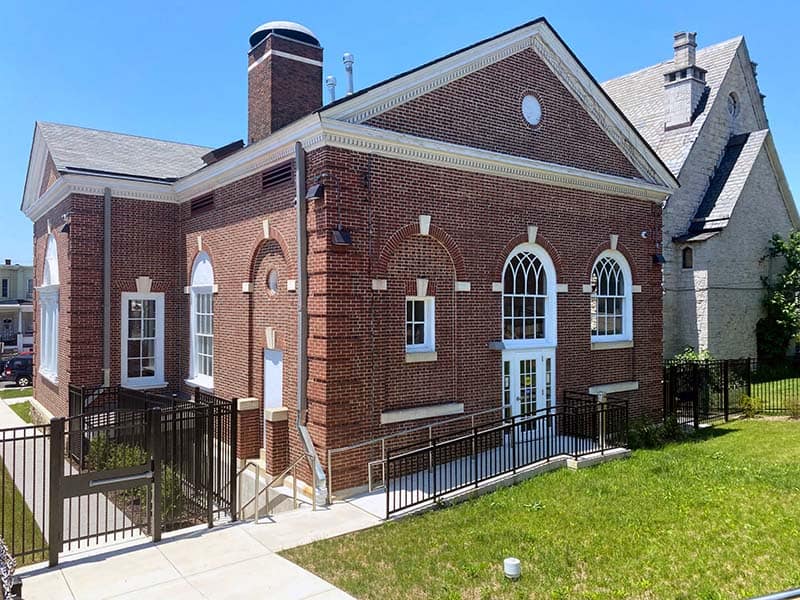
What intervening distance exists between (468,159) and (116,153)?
433 inches

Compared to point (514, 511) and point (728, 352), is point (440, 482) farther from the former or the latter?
point (728, 352)

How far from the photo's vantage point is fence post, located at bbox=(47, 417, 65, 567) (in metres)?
7.31

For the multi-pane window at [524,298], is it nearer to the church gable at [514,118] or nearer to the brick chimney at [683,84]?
the church gable at [514,118]

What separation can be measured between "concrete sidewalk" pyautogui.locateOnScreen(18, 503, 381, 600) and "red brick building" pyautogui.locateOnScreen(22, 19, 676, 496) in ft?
5.93

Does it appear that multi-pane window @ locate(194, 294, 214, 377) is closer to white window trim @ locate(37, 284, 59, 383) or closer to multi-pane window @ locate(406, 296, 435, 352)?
white window trim @ locate(37, 284, 59, 383)

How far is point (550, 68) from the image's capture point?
13.5 metres

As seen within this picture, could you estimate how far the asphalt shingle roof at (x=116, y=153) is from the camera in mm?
15656

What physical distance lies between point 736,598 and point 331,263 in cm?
715

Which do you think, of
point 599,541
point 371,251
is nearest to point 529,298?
point 371,251

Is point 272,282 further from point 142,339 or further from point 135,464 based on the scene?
point 142,339

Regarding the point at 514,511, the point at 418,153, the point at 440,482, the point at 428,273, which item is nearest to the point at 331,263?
the point at 428,273

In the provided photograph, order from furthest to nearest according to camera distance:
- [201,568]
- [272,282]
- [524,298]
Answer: [524,298], [272,282], [201,568]

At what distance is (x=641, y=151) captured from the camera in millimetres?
15156

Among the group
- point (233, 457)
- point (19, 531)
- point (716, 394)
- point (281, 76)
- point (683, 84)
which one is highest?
point (683, 84)
